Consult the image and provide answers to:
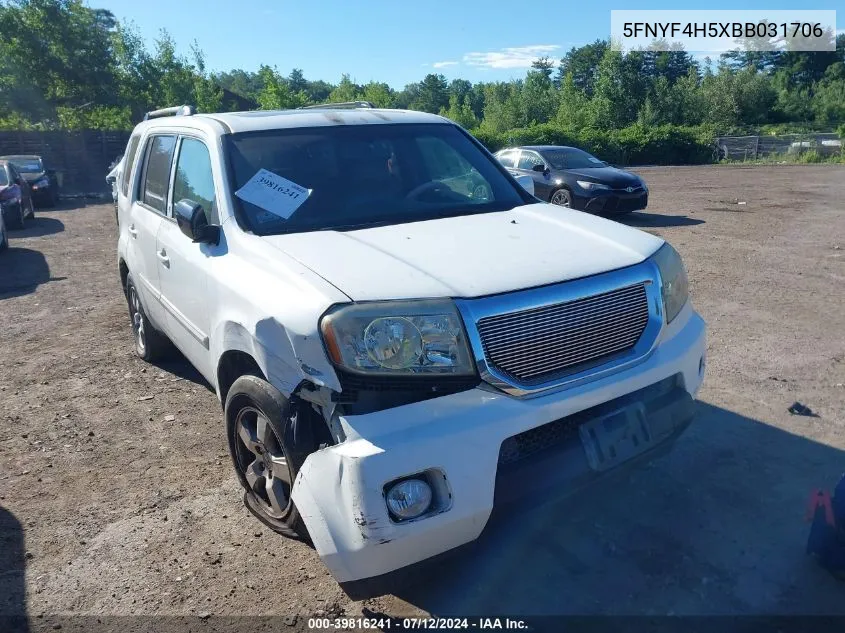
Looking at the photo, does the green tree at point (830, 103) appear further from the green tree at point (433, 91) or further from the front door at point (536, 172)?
the front door at point (536, 172)

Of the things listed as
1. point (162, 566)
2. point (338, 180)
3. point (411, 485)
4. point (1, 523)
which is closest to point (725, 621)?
point (411, 485)

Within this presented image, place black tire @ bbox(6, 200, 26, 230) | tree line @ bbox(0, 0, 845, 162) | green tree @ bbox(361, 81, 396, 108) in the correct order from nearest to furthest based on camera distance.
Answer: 1. black tire @ bbox(6, 200, 26, 230)
2. tree line @ bbox(0, 0, 845, 162)
3. green tree @ bbox(361, 81, 396, 108)

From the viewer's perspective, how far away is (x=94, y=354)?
245 inches

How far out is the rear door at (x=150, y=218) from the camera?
4.57 m

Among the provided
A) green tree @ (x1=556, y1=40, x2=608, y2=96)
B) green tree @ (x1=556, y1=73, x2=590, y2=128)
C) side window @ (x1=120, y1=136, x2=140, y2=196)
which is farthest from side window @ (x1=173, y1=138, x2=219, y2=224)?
green tree @ (x1=556, y1=40, x2=608, y2=96)

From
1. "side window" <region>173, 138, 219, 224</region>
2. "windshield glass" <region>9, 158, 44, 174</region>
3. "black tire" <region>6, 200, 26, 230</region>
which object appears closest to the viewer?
"side window" <region>173, 138, 219, 224</region>

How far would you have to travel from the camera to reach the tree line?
118 feet

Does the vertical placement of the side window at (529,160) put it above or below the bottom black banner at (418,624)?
above

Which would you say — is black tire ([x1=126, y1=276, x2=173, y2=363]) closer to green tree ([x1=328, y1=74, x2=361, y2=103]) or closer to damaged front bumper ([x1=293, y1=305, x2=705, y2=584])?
damaged front bumper ([x1=293, y1=305, x2=705, y2=584])

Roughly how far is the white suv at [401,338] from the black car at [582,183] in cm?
972

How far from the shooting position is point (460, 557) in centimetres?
285

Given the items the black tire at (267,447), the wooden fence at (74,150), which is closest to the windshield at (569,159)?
the black tire at (267,447)

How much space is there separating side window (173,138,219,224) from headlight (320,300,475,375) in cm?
146

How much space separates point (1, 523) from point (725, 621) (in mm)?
3440
